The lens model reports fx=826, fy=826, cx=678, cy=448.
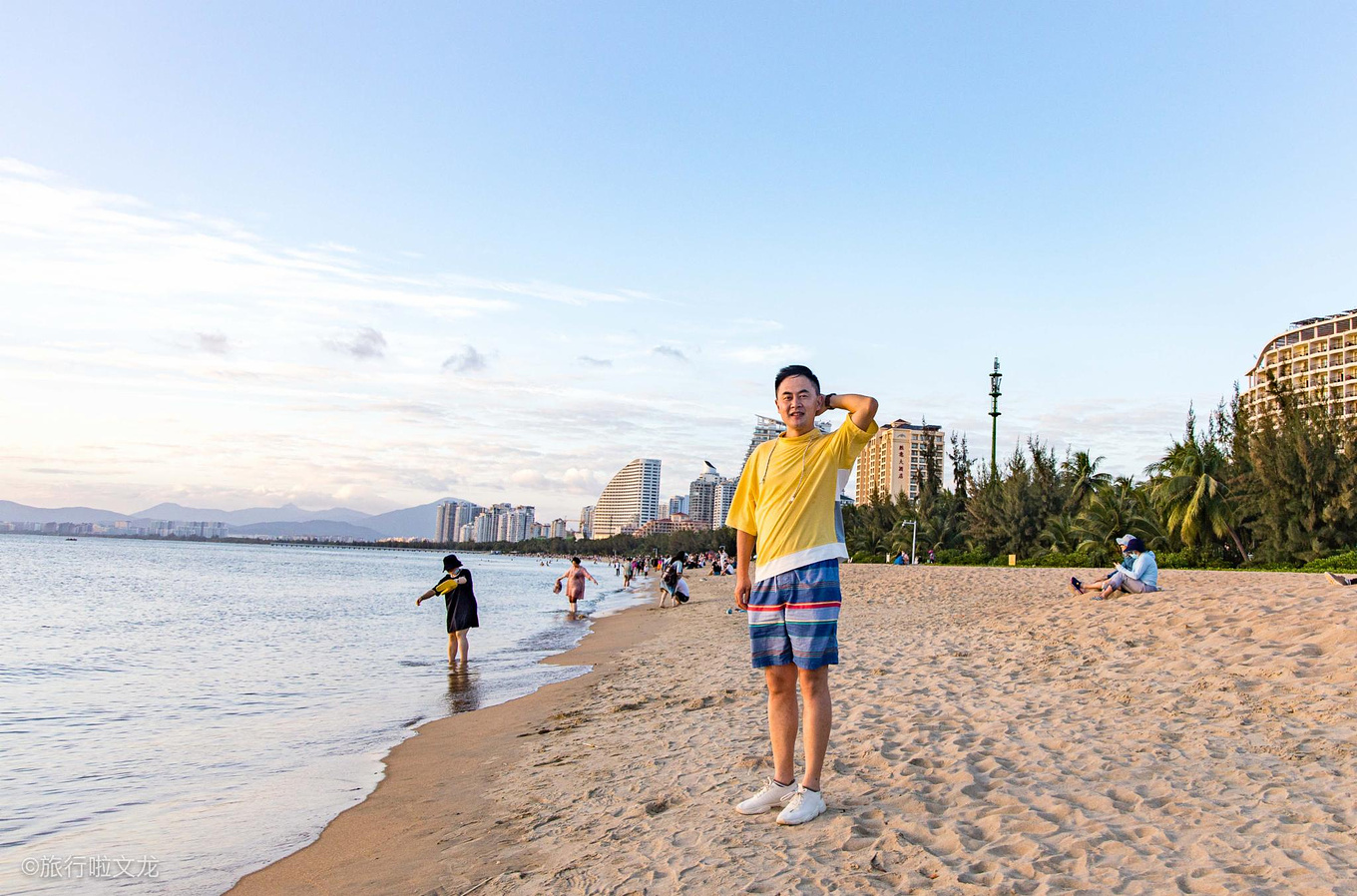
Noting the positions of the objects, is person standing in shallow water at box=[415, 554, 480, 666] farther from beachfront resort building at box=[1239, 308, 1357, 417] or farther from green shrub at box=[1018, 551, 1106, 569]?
beachfront resort building at box=[1239, 308, 1357, 417]

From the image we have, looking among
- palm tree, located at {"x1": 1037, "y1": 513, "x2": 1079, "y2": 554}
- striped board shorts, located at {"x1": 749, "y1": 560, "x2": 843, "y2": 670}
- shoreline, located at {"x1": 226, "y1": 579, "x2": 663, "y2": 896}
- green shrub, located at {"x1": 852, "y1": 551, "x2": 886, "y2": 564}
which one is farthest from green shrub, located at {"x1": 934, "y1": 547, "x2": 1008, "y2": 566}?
striped board shorts, located at {"x1": 749, "y1": 560, "x2": 843, "y2": 670}

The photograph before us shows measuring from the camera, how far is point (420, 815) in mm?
4680

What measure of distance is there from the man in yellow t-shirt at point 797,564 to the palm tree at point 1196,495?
26.8 m

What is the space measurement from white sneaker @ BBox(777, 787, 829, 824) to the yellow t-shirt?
96cm

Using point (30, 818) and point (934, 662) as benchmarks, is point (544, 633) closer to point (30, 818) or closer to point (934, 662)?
point (934, 662)

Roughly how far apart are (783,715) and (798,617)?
524 millimetres

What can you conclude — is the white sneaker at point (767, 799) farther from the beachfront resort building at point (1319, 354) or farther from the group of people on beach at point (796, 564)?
the beachfront resort building at point (1319, 354)

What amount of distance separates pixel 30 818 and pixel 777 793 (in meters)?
4.61

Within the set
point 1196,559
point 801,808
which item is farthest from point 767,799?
point 1196,559

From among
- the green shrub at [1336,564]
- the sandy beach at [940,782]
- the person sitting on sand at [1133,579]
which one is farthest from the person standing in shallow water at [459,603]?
the green shrub at [1336,564]

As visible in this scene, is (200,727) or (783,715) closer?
(783,715)

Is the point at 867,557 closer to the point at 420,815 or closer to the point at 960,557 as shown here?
the point at 960,557

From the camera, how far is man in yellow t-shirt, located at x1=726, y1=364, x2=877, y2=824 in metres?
3.42

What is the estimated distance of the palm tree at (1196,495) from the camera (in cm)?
2547
